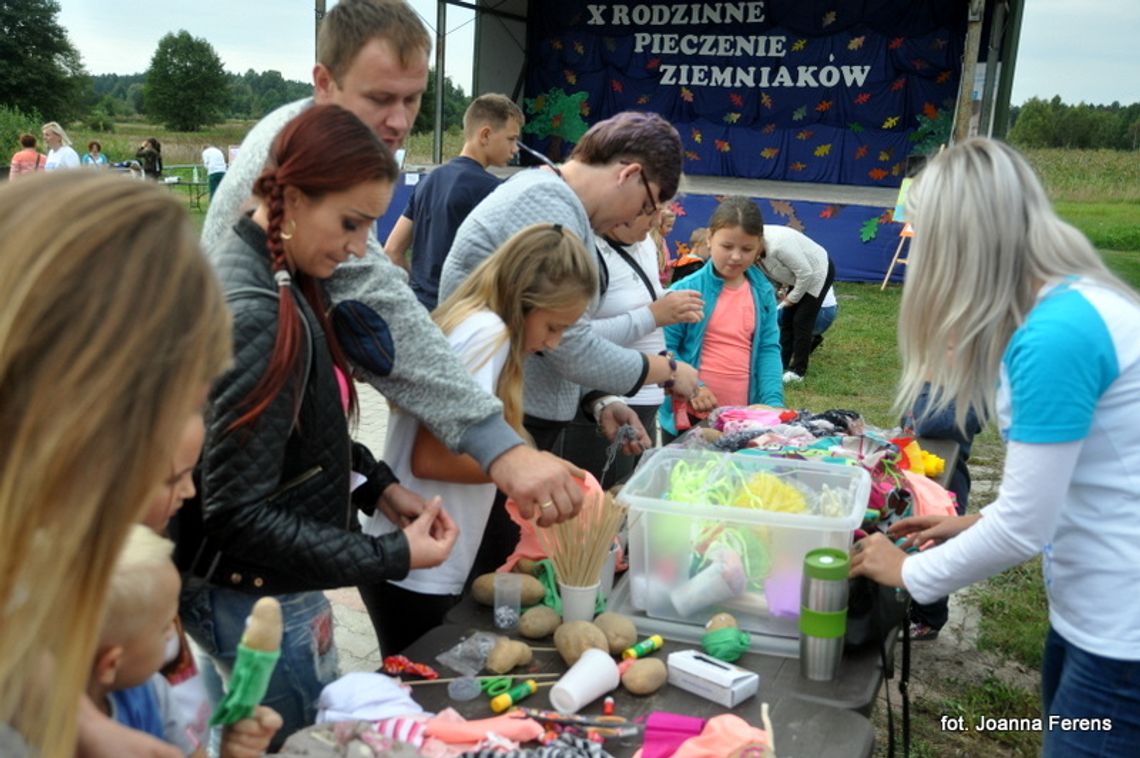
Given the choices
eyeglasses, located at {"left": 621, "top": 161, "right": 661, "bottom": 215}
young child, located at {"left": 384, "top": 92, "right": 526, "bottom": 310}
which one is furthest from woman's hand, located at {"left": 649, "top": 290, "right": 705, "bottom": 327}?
young child, located at {"left": 384, "top": 92, "right": 526, "bottom": 310}

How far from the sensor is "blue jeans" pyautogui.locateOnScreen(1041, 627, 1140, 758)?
1.61 m

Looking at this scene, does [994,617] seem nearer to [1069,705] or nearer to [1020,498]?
[1069,705]

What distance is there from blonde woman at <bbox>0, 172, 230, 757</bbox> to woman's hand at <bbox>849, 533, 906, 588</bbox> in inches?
56.2

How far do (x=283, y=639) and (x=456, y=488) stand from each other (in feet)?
1.92

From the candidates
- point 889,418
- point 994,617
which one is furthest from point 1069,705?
point 889,418

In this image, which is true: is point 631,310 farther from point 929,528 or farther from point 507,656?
point 507,656

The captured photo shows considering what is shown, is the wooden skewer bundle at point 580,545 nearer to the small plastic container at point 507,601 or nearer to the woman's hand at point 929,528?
the small plastic container at point 507,601

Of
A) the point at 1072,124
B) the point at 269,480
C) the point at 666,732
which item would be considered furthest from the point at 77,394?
the point at 1072,124

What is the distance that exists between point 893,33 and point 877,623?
1525 cm

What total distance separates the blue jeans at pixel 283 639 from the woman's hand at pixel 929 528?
1315 millimetres

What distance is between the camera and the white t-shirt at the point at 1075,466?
153 cm

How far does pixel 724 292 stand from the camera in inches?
156

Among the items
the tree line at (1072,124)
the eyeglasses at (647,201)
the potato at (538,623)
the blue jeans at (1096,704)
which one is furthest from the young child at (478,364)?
the tree line at (1072,124)

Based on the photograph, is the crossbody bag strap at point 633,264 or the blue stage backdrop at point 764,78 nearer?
the crossbody bag strap at point 633,264
